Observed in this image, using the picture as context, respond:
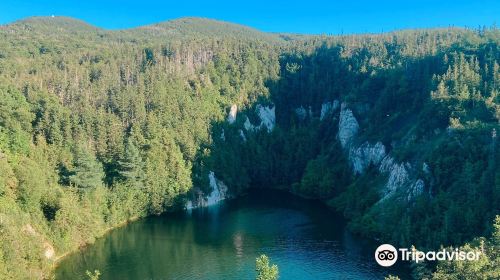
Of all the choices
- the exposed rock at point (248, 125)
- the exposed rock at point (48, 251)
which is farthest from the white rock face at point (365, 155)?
the exposed rock at point (48, 251)

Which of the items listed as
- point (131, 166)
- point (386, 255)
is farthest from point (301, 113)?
point (386, 255)

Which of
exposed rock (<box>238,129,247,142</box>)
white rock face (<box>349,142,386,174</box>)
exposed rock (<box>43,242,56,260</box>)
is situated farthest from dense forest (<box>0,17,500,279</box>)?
exposed rock (<box>238,129,247,142</box>)

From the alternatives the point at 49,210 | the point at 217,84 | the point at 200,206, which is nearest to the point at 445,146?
the point at 200,206

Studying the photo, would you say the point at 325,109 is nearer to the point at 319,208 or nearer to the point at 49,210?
the point at 319,208

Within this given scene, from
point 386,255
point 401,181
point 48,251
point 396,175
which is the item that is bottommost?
point 386,255

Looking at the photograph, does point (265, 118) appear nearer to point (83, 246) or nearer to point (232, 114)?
point (232, 114)

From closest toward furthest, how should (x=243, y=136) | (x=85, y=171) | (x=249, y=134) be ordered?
(x=85, y=171)
(x=243, y=136)
(x=249, y=134)

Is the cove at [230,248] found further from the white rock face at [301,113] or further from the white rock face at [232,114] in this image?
the white rock face at [301,113]
